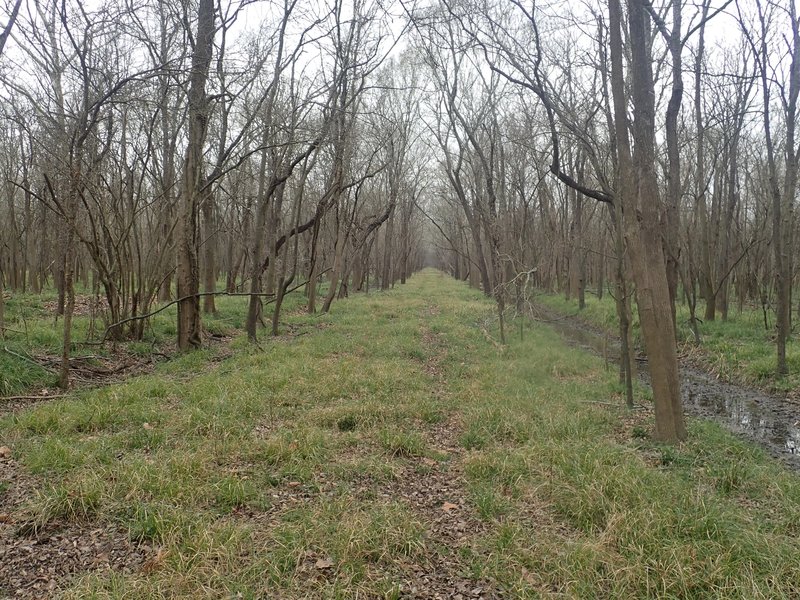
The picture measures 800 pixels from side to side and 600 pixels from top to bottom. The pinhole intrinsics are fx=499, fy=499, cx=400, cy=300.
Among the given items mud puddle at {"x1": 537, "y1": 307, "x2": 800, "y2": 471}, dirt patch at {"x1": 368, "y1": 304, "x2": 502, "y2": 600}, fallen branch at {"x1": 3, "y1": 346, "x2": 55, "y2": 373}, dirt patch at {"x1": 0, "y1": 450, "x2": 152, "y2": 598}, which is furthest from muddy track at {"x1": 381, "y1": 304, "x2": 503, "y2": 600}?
fallen branch at {"x1": 3, "y1": 346, "x2": 55, "y2": 373}

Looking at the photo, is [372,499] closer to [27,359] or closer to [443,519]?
[443,519]

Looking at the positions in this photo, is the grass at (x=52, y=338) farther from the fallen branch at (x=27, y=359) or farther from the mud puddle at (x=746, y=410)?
the mud puddle at (x=746, y=410)

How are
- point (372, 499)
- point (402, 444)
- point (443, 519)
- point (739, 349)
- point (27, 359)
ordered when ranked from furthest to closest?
point (739, 349) → point (27, 359) → point (402, 444) → point (372, 499) → point (443, 519)

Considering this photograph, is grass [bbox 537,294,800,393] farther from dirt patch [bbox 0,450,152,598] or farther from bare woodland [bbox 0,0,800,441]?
dirt patch [bbox 0,450,152,598]

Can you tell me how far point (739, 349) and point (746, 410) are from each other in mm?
3002

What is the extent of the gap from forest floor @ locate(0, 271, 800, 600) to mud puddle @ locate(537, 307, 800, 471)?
2.93 ft

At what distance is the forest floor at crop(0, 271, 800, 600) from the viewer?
299 cm

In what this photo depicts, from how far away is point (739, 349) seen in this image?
10102 mm

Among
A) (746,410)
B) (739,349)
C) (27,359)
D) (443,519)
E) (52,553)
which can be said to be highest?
(27,359)

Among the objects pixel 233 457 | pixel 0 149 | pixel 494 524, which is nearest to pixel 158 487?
pixel 233 457

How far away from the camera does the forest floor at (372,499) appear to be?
118 inches

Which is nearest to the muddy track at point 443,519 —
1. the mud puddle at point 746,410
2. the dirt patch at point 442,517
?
the dirt patch at point 442,517

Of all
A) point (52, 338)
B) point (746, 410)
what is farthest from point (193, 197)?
point (746, 410)

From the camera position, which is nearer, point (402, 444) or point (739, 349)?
point (402, 444)
